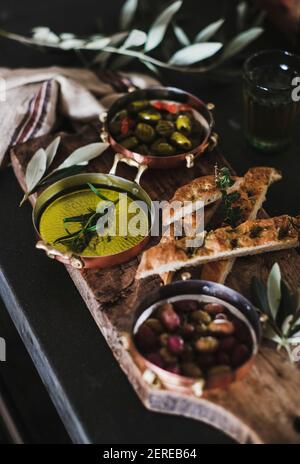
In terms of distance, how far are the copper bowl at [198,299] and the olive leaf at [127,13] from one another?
1085mm

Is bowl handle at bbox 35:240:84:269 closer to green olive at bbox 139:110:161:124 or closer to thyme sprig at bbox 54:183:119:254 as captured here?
thyme sprig at bbox 54:183:119:254

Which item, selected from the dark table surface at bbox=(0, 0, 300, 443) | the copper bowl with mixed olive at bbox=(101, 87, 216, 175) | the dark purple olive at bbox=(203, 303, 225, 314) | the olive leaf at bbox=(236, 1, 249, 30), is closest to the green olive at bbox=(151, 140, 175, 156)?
the copper bowl with mixed olive at bbox=(101, 87, 216, 175)

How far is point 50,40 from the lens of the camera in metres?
1.97

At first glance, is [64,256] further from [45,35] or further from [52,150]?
[45,35]

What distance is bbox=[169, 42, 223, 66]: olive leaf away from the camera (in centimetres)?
181

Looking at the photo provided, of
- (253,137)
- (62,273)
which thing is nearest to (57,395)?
(62,273)

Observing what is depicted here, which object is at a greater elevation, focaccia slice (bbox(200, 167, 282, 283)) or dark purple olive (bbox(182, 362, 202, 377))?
focaccia slice (bbox(200, 167, 282, 283))

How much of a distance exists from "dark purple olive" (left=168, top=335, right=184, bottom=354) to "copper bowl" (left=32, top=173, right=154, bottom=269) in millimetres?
259

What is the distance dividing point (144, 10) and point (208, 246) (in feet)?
3.58

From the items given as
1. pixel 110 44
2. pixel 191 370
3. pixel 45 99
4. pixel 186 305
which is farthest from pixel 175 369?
pixel 110 44

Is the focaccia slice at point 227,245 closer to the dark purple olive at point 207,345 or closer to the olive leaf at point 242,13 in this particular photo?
the dark purple olive at point 207,345

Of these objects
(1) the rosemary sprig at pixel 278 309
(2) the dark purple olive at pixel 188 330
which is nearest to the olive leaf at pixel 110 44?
(1) the rosemary sprig at pixel 278 309
